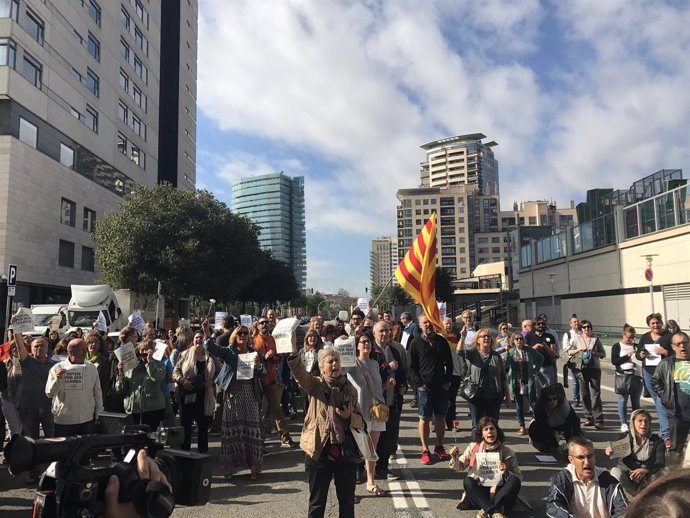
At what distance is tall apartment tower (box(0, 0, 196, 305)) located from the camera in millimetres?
28172

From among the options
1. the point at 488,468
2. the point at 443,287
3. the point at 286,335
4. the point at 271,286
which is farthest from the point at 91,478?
the point at 443,287

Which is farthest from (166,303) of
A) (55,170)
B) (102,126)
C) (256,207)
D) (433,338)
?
(256,207)

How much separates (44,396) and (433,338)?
17.4 feet

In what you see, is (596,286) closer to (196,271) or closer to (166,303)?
(196,271)

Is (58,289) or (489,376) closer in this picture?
(489,376)

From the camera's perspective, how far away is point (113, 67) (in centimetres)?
4072

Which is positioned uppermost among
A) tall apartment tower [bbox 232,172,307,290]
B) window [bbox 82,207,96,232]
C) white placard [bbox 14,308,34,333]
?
tall apartment tower [bbox 232,172,307,290]

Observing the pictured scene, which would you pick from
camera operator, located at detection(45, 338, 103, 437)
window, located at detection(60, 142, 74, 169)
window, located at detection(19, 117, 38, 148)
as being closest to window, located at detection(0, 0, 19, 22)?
window, located at detection(19, 117, 38, 148)

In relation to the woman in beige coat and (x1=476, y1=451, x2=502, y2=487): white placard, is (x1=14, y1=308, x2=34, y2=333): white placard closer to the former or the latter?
the woman in beige coat

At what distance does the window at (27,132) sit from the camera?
28.7 meters

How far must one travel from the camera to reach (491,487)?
16.9 ft

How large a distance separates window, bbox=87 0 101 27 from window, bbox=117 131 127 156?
8197 mm

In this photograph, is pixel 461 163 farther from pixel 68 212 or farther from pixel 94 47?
pixel 68 212

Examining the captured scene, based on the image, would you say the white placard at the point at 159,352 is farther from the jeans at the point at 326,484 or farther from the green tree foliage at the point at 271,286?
the green tree foliage at the point at 271,286
